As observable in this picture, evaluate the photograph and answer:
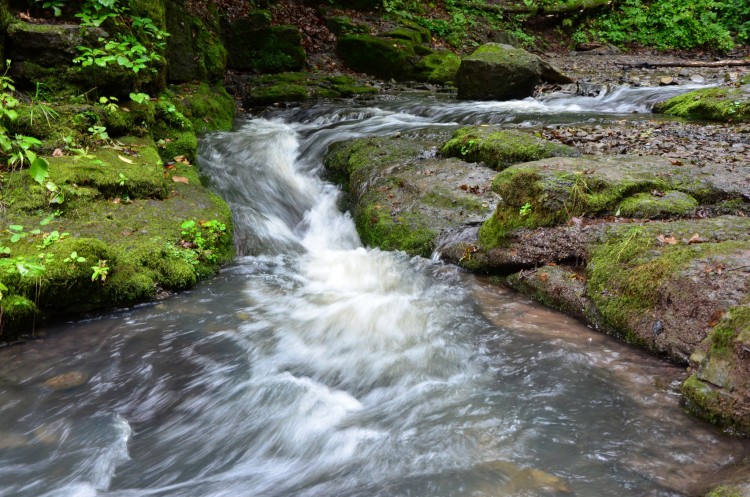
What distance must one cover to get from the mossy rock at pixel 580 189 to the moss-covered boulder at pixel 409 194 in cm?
74

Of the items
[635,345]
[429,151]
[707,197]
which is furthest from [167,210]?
[707,197]

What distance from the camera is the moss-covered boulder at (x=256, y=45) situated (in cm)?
1448

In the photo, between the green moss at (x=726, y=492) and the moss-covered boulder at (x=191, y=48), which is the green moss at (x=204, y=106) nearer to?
the moss-covered boulder at (x=191, y=48)

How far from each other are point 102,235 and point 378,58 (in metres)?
12.3

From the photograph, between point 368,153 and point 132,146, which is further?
point 368,153

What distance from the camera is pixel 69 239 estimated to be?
15.2ft

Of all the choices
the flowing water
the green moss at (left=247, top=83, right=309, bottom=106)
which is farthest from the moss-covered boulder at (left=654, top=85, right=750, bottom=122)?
the green moss at (left=247, top=83, right=309, bottom=106)

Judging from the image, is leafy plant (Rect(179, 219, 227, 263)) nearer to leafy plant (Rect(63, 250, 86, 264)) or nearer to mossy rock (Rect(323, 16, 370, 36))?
leafy plant (Rect(63, 250, 86, 264))

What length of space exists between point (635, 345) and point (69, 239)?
4.79 metres

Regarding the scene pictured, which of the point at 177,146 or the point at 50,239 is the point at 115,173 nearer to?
the point at 50,239

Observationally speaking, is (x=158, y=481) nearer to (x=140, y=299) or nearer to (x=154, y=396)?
(x=154, y=396)

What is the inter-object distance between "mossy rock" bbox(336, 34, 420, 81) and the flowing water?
11455mm

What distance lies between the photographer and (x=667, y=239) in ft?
13.5

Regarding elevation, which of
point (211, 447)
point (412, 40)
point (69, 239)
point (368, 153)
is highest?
point (412, 40)
